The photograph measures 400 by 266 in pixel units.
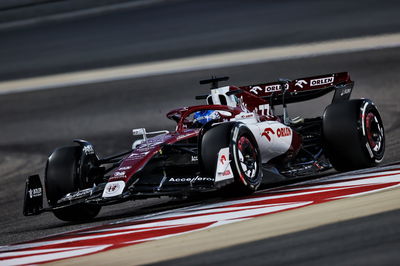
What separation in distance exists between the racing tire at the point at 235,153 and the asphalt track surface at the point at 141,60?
1.11 m

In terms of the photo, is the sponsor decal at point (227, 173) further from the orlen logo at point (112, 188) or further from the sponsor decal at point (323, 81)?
the sponsor decal at point (323, 81)

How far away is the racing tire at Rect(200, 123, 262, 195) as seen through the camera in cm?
890

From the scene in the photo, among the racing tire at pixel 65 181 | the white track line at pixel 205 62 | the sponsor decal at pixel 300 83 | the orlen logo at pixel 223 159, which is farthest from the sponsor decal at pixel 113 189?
the white track line at pixel 205 62

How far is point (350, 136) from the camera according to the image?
34.2 ft

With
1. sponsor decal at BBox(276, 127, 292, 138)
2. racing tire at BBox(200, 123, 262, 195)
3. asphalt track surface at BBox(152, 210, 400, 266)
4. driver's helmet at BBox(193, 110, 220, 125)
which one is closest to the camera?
asphalt track surface at BBox(152, 210, 400, 266)

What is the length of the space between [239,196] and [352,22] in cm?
1103

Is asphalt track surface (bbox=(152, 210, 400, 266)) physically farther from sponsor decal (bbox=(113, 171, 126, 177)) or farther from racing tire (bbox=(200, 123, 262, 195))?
sponsor decal (bbox=(113, 171, 126, 177))

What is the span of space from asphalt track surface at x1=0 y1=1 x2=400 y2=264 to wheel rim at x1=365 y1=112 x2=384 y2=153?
2.69 feet

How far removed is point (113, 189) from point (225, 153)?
1133 mm

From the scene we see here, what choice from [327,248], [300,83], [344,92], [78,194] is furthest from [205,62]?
[327,248]

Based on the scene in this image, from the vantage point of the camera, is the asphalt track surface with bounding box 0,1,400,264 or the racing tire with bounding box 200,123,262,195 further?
the asphalt track surface with bounding box 0,1,400,264

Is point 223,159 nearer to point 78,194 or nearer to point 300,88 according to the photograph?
point 78,194

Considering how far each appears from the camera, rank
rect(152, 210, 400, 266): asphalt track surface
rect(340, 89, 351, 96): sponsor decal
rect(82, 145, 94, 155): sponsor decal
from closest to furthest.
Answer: rect(152, 210, 400, 266): asphalt track surface < rect(82, 145, 94, 155): sponsor decal < rect(340, 89, 351, 96): sponsor decal

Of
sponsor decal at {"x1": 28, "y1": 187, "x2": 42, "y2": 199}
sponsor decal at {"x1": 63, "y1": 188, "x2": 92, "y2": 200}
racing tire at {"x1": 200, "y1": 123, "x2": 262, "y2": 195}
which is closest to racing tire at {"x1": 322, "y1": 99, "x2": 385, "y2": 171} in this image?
racing tire at {"x1": 200, "y1": 123, "x2": 262, "y2": 195}
